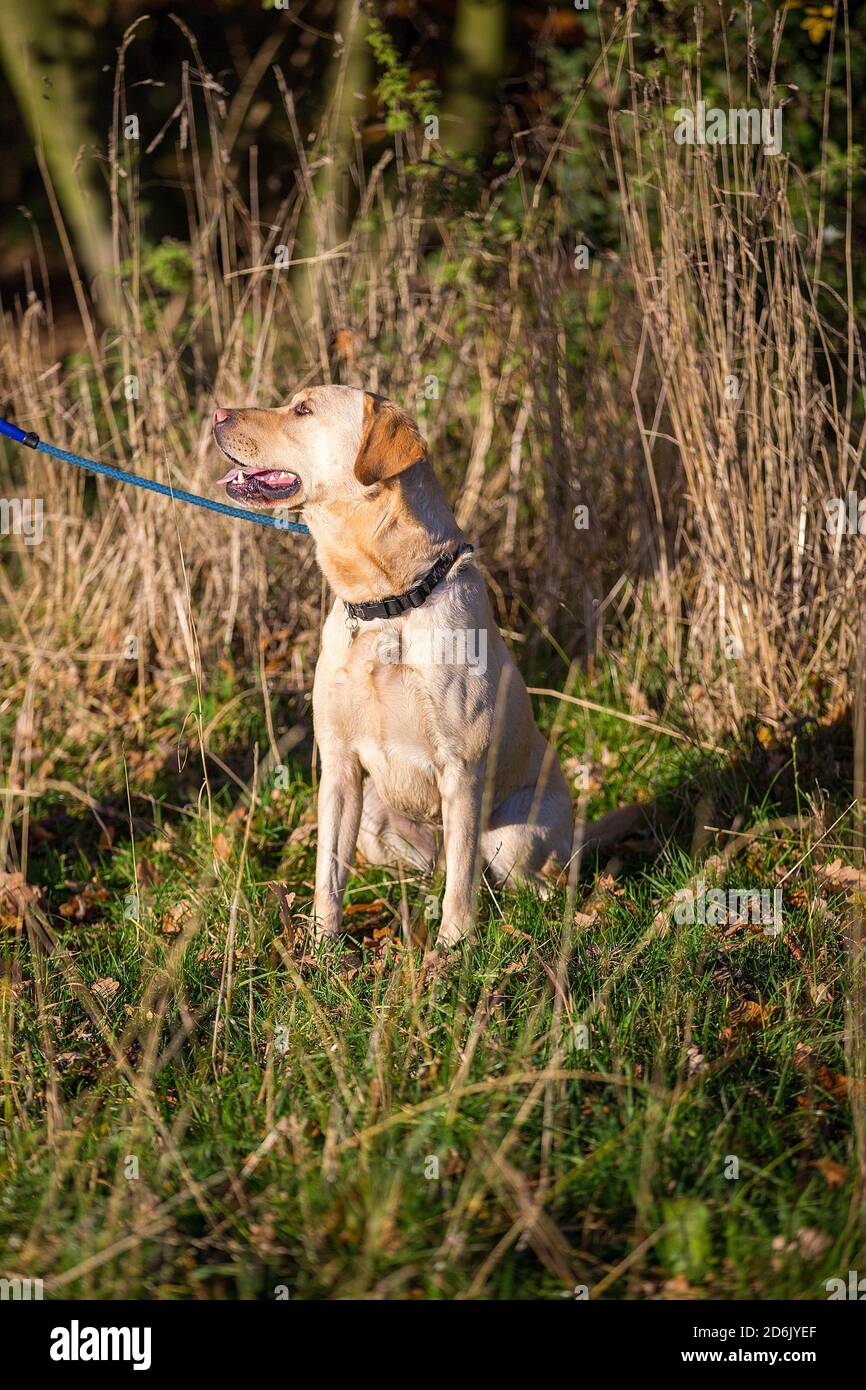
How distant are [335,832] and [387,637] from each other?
60cm

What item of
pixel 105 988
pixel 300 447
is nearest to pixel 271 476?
pixel 300 447

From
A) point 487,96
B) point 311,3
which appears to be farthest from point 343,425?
point 311,3

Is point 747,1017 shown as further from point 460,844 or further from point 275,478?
point 275,478

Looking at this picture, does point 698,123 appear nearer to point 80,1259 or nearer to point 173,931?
point 173,931

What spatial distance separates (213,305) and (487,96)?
3.94m

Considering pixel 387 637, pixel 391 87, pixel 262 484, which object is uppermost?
pixel 391 87

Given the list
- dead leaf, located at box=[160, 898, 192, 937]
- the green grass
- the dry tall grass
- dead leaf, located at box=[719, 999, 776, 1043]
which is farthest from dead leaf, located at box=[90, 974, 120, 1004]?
the dry tall grass

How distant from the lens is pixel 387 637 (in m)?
3.40

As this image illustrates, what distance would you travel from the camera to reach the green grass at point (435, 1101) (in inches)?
81.7

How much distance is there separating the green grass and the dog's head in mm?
1103

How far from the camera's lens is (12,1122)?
2.47m

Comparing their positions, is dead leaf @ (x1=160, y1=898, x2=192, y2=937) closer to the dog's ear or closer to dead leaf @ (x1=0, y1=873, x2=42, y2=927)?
dead leaf @ (x1=0, y1=873, x2=42, y2=927)

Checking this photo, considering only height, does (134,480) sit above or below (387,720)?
above

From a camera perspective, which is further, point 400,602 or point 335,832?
point 335,832
